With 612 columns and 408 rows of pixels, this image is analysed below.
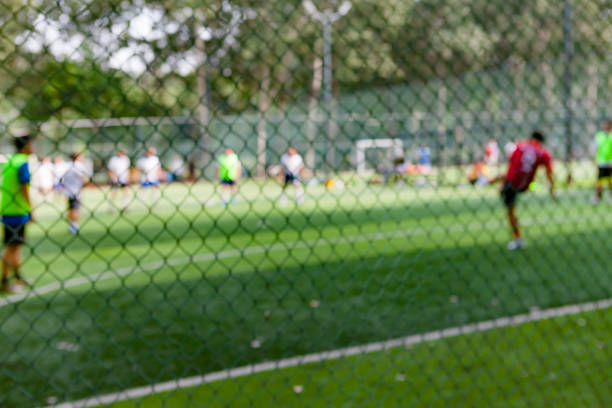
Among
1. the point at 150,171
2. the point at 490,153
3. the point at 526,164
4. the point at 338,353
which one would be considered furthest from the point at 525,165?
the point at 490,153

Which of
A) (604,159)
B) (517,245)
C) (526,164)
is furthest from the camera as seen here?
(604,159)

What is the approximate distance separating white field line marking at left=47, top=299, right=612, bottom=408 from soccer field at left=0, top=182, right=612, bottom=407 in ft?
0.26

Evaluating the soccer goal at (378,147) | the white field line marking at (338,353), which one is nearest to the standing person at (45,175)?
the soccer goal at (378,147)

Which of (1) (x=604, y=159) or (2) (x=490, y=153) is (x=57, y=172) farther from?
(1) (x=604, y=159)

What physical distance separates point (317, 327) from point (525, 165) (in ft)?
15.7

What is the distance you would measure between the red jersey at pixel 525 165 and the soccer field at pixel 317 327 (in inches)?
41.7

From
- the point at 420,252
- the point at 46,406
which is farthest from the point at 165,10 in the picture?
the point at 420,252

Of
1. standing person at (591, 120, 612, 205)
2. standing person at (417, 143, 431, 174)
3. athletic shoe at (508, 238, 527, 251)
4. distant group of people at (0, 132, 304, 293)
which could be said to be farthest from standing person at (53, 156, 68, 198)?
standing person at (591, 120, 612, 205)

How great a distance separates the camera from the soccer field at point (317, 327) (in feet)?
13.7

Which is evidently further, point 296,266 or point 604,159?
point 604,159

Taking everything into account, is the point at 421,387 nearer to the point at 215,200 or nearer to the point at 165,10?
the point at 165,10

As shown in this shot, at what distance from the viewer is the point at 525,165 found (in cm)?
910

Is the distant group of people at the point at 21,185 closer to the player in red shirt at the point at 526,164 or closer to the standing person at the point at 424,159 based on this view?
the player in red shirt at the point at 526,164

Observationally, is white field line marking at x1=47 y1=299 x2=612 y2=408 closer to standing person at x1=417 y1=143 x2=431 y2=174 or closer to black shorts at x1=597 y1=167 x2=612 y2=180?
black shorts at x1=597 y1=167 x2=612 y2=180
